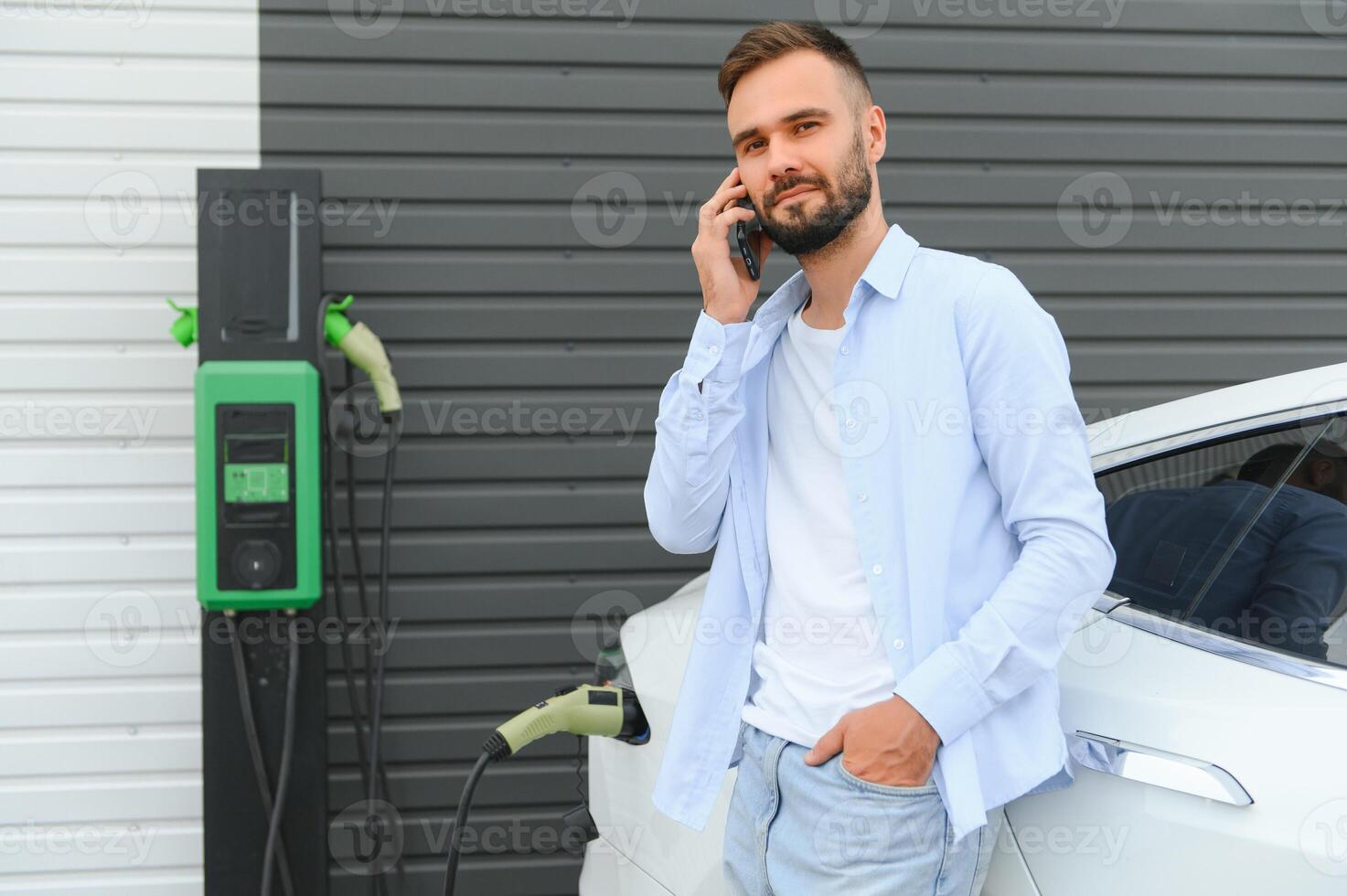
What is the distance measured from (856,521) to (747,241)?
0.55 metres

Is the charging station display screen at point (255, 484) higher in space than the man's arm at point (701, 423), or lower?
lower

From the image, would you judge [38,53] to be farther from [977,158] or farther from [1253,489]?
[1253,489]

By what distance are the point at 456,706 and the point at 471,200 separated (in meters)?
1.59

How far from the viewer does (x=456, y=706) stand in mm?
3572

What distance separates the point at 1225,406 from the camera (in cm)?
190

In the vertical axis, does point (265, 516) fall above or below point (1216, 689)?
above

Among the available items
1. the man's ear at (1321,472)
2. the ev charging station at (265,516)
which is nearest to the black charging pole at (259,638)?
the ev charging station at (265,516)

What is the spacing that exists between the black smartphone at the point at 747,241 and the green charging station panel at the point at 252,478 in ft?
4.64

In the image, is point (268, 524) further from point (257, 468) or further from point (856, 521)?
point (856, 521)

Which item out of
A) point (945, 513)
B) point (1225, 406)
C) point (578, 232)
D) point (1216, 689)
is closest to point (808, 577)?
point (945, 513)

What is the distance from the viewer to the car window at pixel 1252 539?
5.47 ft

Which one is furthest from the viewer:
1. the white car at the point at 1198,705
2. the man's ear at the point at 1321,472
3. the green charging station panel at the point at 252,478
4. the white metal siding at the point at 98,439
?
the white metal siding at the point at 98,439

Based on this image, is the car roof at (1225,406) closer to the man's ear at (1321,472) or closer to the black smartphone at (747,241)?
the man's ear at (1321,472)

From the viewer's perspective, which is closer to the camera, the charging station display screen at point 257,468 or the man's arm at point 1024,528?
the man's arm at point 1024,528
